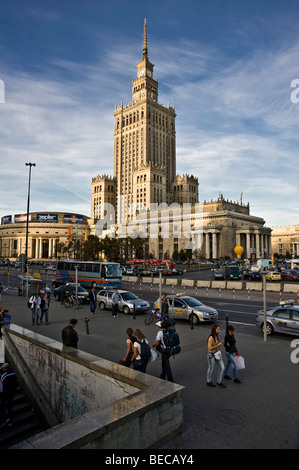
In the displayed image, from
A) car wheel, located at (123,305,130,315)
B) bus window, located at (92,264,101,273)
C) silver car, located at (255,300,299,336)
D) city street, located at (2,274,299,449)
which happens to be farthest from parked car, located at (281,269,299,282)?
silver car, located at (255,300,299,336)

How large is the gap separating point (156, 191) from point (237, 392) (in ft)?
436

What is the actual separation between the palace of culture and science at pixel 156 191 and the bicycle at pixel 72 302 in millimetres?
87822

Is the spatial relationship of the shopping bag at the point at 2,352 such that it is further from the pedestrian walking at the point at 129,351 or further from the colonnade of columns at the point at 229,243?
the colonnade of columns at the point at 229,243

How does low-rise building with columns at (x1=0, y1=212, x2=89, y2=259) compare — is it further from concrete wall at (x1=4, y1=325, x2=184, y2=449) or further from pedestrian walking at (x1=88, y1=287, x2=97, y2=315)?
concrete wall at (x1=4, y1=325, x2=184, y2=449)

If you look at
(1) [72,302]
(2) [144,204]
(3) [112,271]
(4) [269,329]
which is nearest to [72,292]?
(1) [72,302]

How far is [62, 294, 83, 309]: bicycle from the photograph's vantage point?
22.7 meters

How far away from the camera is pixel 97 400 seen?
750cm

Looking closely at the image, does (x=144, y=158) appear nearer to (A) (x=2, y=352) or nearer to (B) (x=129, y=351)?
(A) (x=2, y=352)

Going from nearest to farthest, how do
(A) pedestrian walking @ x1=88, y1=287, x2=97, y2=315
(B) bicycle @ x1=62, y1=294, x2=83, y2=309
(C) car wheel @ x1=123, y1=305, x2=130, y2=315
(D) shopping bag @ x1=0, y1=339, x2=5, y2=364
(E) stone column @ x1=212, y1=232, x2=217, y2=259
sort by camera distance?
(D) shopping bag @ x1=0, y1=339, x2=5, y2=364 < (A) pedestrian walking @ x1=88, y1=287, x2=97, y2=315 < (C) car wheel @ x1=123, y1=305, x2=130, y2=315 < (B) bicycle @ x1=62, y1=294, x2=83, y2=309 < (E) stone column @ x1=212, y1=232, x2=217, y2=259

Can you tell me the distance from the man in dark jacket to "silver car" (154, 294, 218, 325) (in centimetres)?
1037

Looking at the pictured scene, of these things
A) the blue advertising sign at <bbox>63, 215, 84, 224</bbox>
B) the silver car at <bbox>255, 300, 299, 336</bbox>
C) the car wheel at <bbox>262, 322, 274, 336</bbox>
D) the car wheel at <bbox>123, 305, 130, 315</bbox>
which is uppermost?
the blue advertising sign at <bbox>63, 215, 84, 224</bbox>

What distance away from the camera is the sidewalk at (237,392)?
5.95 metres

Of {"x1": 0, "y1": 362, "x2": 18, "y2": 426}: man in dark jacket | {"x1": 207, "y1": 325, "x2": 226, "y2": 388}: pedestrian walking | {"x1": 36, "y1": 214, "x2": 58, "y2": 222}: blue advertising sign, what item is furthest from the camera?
{"x1": 36, "y1": 214, "x2": 58, "y2": 222}: blue advertising sign

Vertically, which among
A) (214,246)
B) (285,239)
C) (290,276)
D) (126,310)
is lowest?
(126,310)
